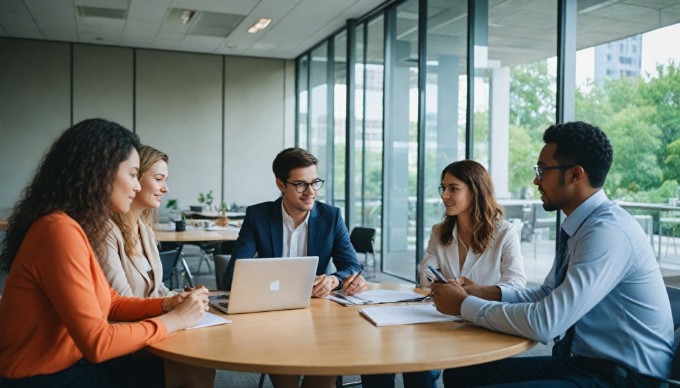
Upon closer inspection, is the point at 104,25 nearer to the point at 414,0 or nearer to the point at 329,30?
the point at 329,30

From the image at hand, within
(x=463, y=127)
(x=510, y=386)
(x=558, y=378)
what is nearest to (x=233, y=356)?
(x=510, y=386)

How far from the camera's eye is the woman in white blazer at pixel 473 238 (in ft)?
9.85

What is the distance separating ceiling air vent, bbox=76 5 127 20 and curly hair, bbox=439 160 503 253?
21.8 feet

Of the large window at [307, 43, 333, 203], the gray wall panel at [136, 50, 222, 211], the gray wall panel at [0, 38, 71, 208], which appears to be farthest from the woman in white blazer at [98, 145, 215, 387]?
the gray wall panel at [0, 38, 71, 208]

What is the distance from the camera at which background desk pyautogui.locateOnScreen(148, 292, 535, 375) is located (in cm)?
172

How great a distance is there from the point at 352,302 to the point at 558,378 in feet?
2.84

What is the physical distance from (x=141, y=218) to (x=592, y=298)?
204cm

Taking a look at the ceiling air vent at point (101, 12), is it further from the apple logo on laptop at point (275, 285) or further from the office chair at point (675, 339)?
the office chair at point (675, 339)

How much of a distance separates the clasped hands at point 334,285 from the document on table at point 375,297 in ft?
0.09

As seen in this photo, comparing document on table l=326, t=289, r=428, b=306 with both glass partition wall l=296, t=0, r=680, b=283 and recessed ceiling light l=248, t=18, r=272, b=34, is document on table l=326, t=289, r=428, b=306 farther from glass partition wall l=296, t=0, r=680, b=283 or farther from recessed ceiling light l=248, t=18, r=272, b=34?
recessed ceiling light l=248, t=18, r=272, b=34

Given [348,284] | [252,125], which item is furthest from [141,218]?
[252,125]

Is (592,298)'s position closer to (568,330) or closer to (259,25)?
(568,330)

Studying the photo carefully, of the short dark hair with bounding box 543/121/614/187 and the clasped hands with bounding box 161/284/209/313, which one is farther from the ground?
the short dark hair with bounding box 543/121/614/187

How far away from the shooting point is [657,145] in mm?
4117
